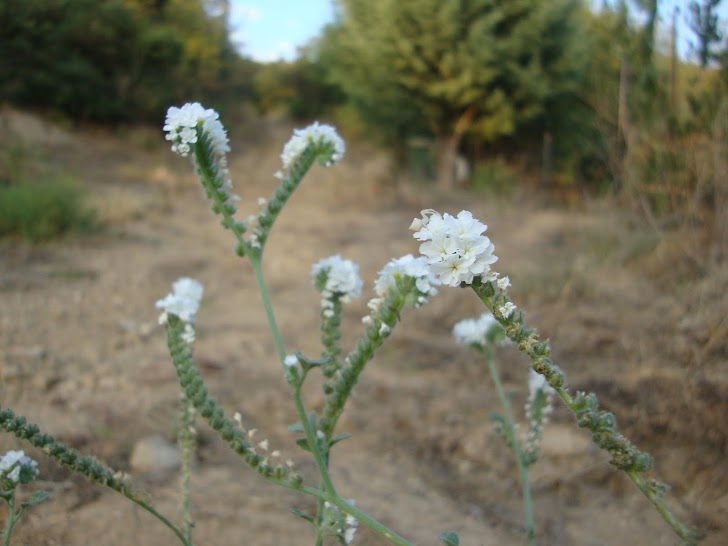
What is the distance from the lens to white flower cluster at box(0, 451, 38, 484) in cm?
139

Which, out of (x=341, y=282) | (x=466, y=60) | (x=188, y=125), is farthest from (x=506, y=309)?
(x=466, y=60)

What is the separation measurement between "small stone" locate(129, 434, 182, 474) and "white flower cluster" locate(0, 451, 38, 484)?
4.05 ft

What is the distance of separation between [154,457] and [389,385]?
1560 mm

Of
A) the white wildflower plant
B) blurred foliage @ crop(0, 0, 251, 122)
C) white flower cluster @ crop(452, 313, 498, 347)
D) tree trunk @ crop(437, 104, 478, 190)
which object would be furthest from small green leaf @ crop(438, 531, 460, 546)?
blurred foliage @ crop(0, 0, 251, 122)

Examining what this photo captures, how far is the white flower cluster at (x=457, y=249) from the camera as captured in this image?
1073 millimetres

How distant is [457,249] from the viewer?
1089 mm

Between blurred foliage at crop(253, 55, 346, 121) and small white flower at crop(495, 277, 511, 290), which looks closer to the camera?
small white flower at crop(495, 277, 511, 290)

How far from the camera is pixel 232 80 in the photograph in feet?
61.9

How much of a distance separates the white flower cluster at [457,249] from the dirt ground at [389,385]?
1515 mm

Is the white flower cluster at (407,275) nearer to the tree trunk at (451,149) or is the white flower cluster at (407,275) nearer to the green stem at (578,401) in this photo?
the green stem at (578,401)

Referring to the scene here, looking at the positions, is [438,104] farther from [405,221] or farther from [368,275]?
[368,275]

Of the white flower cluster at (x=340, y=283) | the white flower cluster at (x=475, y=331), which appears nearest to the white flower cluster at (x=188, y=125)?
the white flower cluster at (x=340, y=283)

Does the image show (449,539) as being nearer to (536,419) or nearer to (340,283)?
(340,283)

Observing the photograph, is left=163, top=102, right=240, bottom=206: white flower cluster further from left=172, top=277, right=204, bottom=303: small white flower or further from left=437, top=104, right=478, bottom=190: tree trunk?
left=437, top=104, right=478, bottom=190: tree trunk
